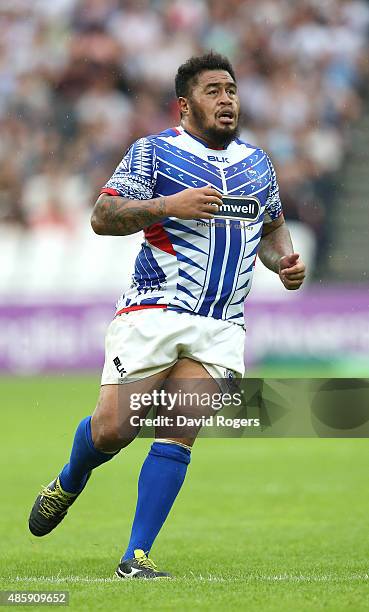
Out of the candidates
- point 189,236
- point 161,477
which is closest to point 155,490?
point 161,477

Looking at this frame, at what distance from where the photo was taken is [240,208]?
5285 mm

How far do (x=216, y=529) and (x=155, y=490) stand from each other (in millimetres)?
1873

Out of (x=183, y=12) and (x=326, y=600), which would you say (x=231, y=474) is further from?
(x=183, y=12)

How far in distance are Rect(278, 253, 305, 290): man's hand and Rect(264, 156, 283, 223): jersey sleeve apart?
0.31m

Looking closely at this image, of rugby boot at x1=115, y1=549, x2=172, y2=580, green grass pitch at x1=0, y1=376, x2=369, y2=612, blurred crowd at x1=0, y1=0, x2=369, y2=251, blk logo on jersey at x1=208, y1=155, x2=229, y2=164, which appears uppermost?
blurred crowd at x1=0, y1=0, x2=369, y2=251

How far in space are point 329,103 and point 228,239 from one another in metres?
12.3

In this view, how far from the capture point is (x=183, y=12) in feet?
58.0

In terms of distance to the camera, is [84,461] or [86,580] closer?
[86,580]

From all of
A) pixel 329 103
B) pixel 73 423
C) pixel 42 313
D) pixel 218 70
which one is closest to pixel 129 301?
pixel 218 70

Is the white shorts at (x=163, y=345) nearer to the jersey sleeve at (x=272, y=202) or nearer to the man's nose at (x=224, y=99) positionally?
the jersey sleeve at (x=272, y=202)

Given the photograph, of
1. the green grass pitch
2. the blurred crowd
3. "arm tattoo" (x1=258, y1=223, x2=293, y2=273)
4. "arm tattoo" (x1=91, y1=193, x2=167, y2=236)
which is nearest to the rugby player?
"arm tattoo" (x1=91, y1=193, x2=167, y2=236)

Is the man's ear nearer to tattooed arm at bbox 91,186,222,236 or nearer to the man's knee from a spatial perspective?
tattooed arm at bbox 91,186,222,236

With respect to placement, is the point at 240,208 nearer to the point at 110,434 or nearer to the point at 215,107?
the point at 215,107

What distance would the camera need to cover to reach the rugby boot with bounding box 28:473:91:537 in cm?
557
